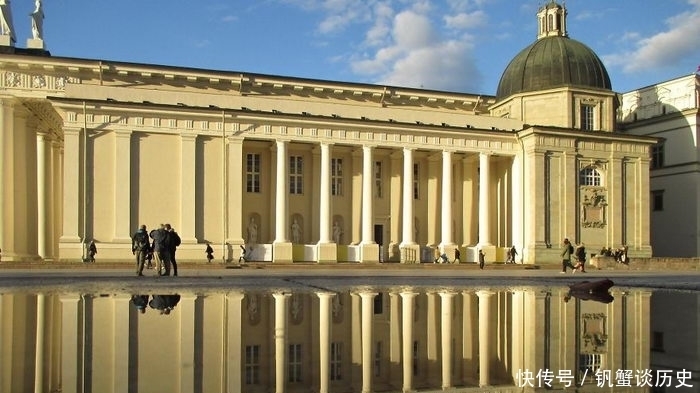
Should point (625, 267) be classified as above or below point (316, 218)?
below

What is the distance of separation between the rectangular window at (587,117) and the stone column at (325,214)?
20.1 metres

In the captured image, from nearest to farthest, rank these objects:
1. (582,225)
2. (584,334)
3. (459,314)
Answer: (584,334), (459,314), (582,225)

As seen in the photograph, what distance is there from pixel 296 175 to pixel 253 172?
296 cm

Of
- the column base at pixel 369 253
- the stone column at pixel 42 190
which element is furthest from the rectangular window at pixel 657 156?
the stone column at pixel 42 190

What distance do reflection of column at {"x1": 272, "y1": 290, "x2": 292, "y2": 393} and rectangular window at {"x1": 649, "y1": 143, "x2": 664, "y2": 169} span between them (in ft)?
175

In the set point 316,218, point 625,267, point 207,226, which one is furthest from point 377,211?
point 625,267

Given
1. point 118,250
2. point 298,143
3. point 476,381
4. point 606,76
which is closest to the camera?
point 476,381

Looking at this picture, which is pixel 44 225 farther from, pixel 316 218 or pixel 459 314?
pixel 459 314

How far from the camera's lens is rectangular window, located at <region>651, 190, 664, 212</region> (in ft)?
192

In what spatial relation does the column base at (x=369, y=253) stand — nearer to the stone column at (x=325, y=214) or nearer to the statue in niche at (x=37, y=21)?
the stone column at (x=325, y=214)

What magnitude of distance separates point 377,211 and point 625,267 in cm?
1669

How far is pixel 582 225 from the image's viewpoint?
4747 cm

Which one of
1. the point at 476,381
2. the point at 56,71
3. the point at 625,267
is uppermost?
the point at 56,71

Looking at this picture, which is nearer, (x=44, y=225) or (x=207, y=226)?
(x=207, y=226)
